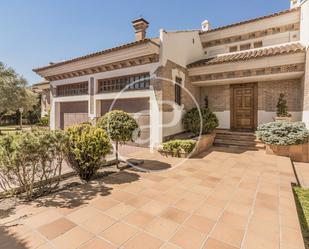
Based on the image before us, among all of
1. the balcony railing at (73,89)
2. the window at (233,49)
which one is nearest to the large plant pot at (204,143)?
the window at (233,49)

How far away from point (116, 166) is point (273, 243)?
4.45 meters

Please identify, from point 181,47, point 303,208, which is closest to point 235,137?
point 181,47

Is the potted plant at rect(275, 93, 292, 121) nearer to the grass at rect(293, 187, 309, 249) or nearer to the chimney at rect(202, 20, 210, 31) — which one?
the grass at rect(293, 187, 309, 249)

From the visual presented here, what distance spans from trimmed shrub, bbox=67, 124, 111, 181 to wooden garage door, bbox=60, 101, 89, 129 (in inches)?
286

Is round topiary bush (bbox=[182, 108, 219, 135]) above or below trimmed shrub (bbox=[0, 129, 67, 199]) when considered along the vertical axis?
above

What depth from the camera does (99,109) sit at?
10.6 m

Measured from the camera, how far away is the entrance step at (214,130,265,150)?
8.48 m

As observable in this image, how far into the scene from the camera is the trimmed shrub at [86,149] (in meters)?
4.34

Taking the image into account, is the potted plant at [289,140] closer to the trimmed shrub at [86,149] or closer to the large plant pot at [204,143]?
the large plant pot at [204,143]

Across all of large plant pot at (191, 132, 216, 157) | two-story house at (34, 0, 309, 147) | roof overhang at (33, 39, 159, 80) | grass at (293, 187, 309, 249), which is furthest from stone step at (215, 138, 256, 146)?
roof overhang at (33, 39, 159, 80)

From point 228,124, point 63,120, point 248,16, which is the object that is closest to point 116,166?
point 228,124

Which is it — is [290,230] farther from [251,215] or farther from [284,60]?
[284,60]

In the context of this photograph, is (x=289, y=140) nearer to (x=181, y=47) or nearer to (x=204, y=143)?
(x=204, y=143)

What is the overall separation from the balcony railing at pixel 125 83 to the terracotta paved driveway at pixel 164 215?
5.02m
